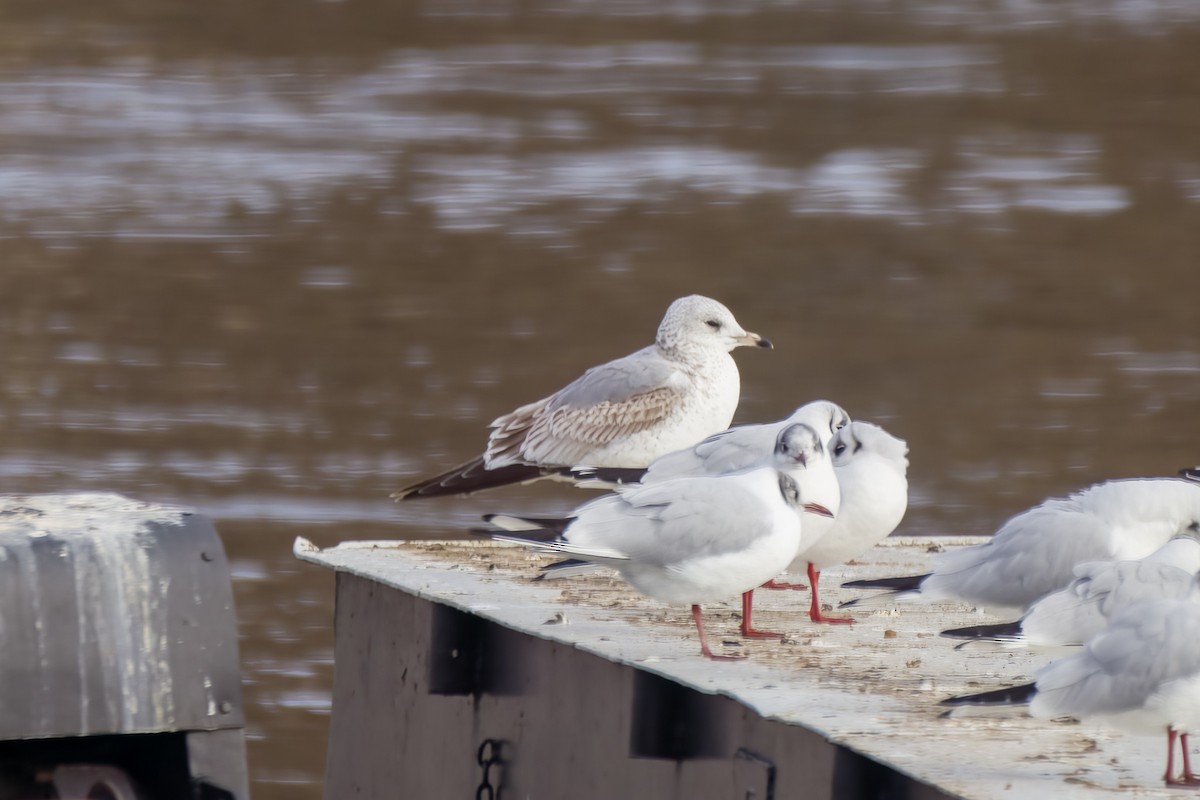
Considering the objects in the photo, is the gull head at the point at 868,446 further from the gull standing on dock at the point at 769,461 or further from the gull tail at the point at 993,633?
the gull tail at the point at 993,633

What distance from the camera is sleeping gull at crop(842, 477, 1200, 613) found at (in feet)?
14.7

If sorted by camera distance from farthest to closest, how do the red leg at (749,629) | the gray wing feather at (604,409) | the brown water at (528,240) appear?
the brown water at (528,240) → the gray wing feather at (604,409) → the red leg at (749,629)

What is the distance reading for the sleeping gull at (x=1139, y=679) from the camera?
341 centimetres

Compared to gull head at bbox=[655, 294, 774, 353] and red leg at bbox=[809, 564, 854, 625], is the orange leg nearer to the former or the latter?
red leg at bbox=[809, 564, 854, 625]

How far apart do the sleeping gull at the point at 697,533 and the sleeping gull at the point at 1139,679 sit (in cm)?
94

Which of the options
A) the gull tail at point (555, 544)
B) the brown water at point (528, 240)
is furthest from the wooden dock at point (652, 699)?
the brown water at point (528, 240)

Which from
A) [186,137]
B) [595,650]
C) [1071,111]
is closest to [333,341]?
[186,137]

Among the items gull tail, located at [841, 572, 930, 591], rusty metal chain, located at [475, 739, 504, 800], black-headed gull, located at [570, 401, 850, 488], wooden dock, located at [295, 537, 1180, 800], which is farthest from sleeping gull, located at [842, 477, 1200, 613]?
rusty metal chain, located at [475, 739, 504, 800]

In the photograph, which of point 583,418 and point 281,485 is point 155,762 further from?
point 281,485

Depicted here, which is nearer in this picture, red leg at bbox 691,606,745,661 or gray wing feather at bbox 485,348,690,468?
red leg at bbox 691,606,745,661

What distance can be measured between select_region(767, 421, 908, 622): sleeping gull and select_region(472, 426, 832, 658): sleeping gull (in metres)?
0.35

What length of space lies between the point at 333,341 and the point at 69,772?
11.0 m

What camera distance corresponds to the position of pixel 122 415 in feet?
41.8

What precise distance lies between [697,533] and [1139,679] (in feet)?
3.98
